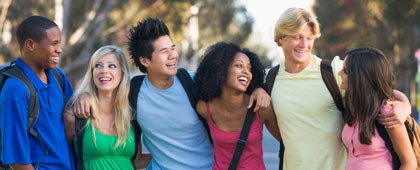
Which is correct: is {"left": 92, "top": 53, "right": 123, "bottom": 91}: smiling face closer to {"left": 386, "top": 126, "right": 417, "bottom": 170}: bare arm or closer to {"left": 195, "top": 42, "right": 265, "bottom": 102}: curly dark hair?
{"left": 195, "top": 42, "right": 265, "bottom": 102}: curly dark hair

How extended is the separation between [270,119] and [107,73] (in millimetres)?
1215

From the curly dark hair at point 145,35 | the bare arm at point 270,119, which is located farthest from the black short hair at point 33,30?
the bare arm at point 270,119

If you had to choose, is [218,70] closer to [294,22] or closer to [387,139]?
[294,22]

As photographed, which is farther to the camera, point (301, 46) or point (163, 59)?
point (163, 59)

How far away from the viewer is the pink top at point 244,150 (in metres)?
4.59

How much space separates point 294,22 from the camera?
4.65 metres

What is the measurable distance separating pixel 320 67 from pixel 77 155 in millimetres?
1812

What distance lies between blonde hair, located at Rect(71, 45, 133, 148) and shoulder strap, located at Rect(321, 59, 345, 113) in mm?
1404

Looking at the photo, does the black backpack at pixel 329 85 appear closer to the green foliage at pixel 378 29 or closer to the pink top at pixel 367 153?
the pink top at pixel 367 153

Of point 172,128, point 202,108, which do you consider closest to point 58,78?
point 172,128

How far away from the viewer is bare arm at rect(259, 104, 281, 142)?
4.66m

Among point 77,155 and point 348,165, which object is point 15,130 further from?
point 348,165

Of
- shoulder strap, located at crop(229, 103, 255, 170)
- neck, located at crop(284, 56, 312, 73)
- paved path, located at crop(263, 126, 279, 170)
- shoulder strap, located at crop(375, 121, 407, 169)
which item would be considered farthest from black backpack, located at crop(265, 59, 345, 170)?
paved path, located at crop(263, 126, 279, 170)

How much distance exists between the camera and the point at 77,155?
4586 millimetres
